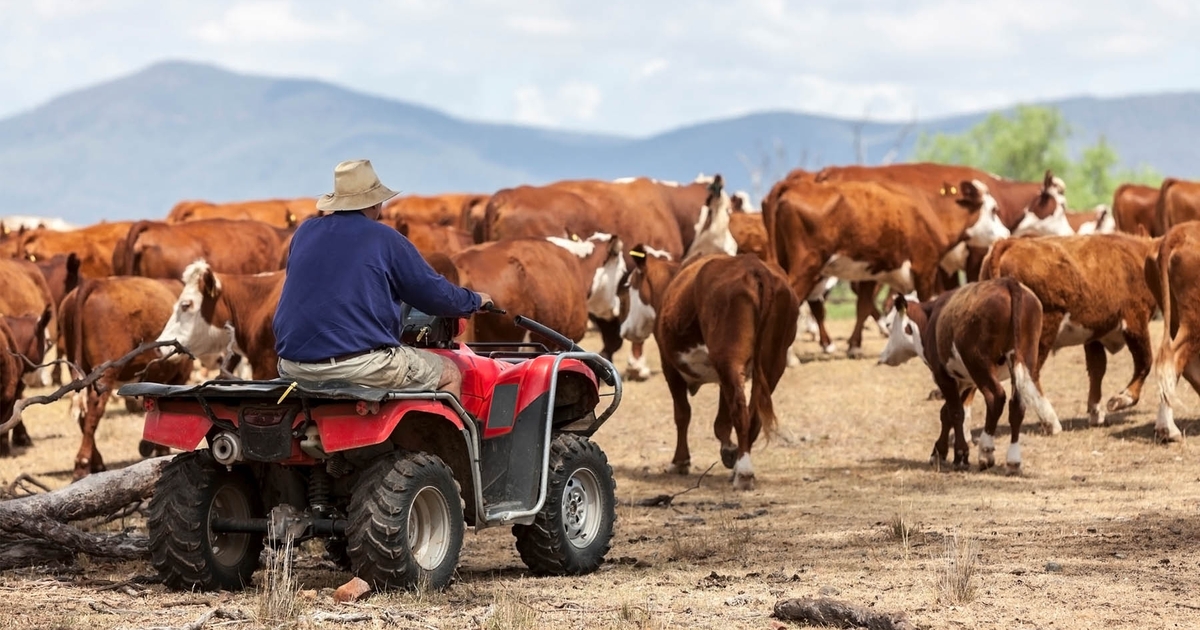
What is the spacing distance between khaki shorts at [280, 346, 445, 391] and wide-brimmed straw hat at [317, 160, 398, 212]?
70 centimetres

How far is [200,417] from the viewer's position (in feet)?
23.8

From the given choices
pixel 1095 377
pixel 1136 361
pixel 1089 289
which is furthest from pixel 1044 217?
pixel 1089 289

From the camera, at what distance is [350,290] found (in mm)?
7191

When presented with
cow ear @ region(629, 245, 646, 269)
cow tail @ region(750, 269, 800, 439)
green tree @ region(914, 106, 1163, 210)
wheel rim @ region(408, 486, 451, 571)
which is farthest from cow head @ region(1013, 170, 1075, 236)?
green tree @ region(914, 106, 1163, 210)

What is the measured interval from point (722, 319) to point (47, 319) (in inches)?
265

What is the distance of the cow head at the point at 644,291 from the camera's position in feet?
54.7

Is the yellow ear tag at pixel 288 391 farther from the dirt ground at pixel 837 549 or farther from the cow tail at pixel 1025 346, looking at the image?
the cow tail at pixel 1025 346

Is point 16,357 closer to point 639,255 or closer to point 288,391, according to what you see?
point 639,255

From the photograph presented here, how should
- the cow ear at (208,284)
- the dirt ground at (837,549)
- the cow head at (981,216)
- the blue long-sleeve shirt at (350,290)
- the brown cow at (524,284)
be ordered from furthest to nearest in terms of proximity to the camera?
the cow head at (981,216) < the brown cow at (524,284) < the cow ear at (208,284) < the blue long-sleeve shirt at (350,290) < the dirt ground at (837,549)

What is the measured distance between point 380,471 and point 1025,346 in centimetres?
621

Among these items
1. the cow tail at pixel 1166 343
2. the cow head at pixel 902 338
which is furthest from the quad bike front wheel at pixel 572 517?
the cow tail at pixel 1166 343

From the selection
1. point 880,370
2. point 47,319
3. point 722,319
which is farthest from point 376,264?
point 880,370

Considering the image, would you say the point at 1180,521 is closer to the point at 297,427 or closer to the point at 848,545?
the point at 848,545

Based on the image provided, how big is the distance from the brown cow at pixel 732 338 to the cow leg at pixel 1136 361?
367cm
